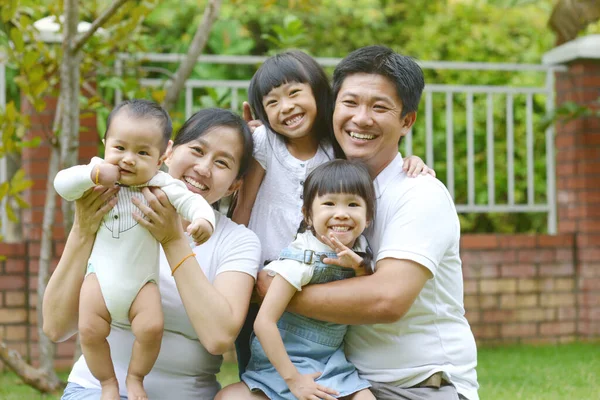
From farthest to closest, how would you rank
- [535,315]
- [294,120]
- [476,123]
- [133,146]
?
[476,123]
[535,315]
[294,120]
[133,146]

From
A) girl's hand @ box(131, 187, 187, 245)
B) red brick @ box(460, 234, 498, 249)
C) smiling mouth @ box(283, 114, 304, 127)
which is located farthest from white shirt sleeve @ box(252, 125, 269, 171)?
red brick @ box(460, 234, 498, 249)

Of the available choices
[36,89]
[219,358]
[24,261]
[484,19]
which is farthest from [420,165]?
[484,19]

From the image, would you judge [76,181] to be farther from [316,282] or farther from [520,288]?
[520,288]

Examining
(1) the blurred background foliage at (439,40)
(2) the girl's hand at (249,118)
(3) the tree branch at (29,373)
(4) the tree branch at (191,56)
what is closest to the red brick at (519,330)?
(1) the blurred background foliage at (439,40)

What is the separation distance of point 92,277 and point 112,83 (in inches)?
117

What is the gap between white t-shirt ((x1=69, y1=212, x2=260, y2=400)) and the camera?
2549 mm

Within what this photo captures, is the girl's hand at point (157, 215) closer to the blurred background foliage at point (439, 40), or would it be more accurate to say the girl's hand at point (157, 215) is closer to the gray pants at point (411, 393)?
the gray pants at point (411, 393)

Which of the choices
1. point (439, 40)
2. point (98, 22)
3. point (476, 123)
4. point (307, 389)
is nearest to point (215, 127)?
point (307, 389)

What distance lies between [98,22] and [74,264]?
2029mm

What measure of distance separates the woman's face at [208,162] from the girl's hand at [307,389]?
63 cm

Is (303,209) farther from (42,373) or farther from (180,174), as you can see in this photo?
(42,373)

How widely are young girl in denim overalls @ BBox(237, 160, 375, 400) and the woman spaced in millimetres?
119

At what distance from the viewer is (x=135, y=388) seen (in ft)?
7.83

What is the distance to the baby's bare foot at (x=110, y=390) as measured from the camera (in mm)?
2404
